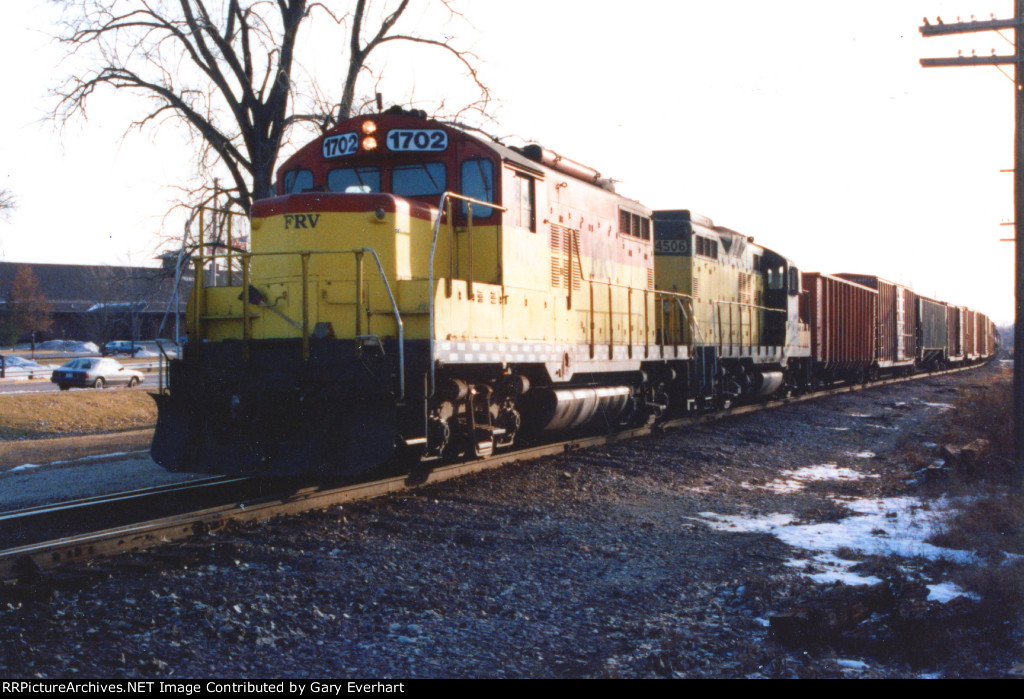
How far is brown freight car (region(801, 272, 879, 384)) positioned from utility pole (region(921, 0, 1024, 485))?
1336cm

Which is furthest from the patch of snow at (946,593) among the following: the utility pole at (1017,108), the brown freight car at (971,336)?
the brown freight car at (971,336)

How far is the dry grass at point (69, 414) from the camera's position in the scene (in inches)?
773

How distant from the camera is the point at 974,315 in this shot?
53.7 meters

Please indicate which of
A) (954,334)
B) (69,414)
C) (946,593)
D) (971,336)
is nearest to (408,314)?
(946,593)

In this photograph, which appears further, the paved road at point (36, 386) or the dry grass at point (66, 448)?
the paved road at point (36, 386)

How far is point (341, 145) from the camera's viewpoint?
9344 mm

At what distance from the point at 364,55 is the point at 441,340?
42.9ft

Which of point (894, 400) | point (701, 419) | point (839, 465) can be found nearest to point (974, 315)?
point (894, 400)

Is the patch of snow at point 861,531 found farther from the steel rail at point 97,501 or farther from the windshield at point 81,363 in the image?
the windshield at point 81,363

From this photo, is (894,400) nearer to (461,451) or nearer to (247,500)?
(461,451)

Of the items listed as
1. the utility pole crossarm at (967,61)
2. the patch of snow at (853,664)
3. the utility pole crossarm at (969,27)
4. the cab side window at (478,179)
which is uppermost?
the utility pole crossarm at (969,27)

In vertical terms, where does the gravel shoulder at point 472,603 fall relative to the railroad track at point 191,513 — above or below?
below

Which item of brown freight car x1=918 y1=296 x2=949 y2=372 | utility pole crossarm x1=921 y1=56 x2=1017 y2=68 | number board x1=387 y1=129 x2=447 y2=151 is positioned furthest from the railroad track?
brown freight car x1=918 y1=296 x2=949 y2=372
